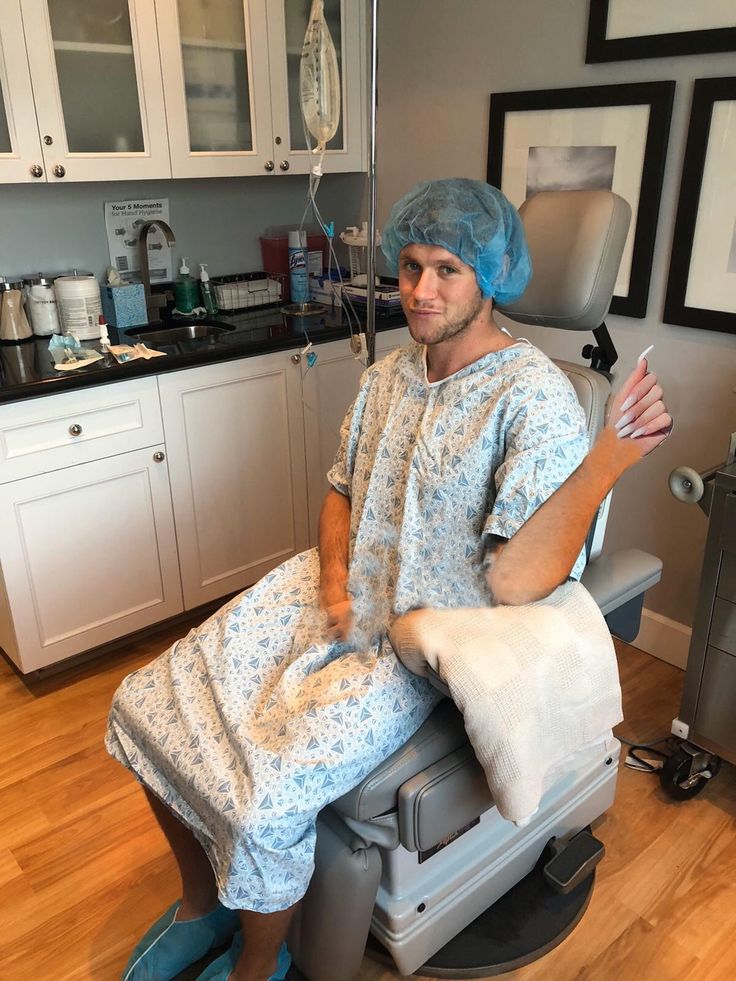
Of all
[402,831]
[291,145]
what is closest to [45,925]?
[402,831]

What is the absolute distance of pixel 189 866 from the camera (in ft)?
4.37

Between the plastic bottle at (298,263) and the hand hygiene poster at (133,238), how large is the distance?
1.28 ft

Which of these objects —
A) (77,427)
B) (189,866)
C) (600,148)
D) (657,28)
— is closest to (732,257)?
(600,148)

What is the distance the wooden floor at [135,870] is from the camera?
4.68 feet

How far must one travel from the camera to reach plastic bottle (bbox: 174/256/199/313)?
8.06 ft

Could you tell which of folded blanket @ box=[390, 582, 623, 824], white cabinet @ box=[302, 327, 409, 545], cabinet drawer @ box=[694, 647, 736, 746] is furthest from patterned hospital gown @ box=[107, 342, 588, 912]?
white cabinet @ box=[302, 327, 409, 545]

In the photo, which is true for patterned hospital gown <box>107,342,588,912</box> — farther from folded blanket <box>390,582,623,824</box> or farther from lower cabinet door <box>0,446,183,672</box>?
lower cabinet door <box>0,446,183,672</box>

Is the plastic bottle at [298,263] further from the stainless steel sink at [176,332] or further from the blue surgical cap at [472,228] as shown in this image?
the blue surgical cap at [472,228]

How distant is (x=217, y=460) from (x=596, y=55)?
54.8 inches

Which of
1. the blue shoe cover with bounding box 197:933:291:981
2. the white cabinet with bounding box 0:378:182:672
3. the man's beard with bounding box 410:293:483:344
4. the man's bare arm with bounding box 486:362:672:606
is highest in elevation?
the man's beard with bounding box 410:293:483:344

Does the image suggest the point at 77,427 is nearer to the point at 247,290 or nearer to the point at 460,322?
the point at 247,290

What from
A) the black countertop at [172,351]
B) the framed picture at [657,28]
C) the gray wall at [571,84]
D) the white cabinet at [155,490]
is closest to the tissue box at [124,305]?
the black countertop at [172,351]

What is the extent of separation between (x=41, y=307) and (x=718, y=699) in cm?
195

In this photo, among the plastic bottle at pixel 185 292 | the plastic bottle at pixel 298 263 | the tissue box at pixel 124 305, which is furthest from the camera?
the plastic bottle at pixel 298 263
